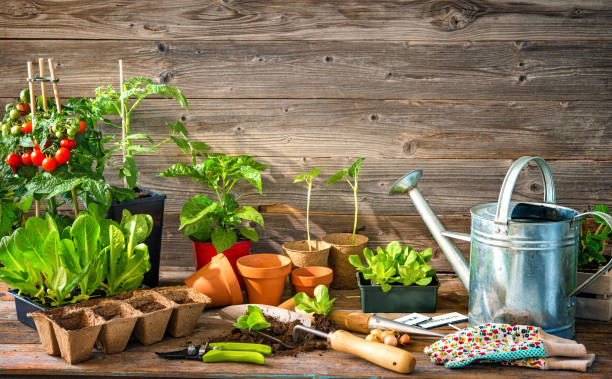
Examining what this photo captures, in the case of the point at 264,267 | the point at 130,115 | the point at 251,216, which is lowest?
the point at 264,267

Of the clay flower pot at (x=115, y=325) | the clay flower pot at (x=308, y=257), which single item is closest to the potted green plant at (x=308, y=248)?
the clay flower pot at (x=308, y=257)

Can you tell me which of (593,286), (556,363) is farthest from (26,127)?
(593,286)

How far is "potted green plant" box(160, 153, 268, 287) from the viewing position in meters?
1.39

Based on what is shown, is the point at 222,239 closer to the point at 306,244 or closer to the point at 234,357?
the point at 306,244

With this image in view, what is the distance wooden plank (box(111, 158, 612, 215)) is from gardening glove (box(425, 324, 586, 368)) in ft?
1.83

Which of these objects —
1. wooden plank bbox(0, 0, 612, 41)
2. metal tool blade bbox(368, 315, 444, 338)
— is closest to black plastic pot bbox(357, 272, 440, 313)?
metal tool blade bbox(368, 315, 444, 338)

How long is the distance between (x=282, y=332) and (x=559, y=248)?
0.57 meters

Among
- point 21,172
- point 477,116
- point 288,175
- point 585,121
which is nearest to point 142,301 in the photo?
point 21,172

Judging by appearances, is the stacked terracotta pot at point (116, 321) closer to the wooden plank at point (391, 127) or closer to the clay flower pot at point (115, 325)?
Answer: the clay flower pot at point (115, 325)

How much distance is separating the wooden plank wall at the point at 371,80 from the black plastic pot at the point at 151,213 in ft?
0.67

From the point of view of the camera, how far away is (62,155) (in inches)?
47.7

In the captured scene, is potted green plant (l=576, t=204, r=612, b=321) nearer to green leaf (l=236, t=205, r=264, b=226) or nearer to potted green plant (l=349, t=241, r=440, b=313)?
potted green plant (l=349, t=241, r=440, b=313)

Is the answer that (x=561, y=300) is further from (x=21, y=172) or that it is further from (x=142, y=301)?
(x=21, y=172)

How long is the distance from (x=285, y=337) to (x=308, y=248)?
1.37 feet
